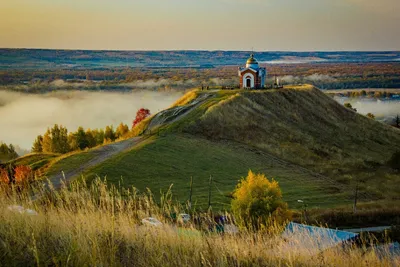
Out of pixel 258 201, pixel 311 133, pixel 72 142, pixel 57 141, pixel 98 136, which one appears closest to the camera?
pixel 258 201

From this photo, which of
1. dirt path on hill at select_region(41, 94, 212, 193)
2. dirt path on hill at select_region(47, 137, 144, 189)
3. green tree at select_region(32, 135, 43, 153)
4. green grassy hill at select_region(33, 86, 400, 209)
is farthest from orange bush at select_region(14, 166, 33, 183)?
green tree at select_region(32, 135, 43, 153)

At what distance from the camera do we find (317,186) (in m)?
41.9

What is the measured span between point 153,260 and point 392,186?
45.3m

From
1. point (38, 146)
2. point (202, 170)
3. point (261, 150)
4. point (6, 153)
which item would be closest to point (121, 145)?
point (202, 170)

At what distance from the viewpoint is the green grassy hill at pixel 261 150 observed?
36.9 m

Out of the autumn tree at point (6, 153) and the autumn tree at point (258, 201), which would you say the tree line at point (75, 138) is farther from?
the autumn tree at point (258, 201)

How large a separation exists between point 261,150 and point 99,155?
58.9 ft

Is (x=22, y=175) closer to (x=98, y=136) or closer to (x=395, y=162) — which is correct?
(x=395, y=162)

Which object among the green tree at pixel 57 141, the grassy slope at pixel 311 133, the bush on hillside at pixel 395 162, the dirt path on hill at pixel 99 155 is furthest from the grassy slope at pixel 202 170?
the green tree at pixel 57 141

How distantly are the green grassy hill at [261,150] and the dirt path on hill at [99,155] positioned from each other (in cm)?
64

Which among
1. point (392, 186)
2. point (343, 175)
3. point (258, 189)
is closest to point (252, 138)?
point (343, 175)

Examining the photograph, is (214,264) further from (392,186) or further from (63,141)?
(63,141)

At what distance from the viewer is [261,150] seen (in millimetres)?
50219

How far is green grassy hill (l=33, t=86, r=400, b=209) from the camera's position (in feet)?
121
